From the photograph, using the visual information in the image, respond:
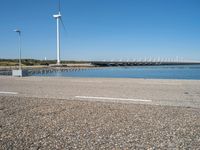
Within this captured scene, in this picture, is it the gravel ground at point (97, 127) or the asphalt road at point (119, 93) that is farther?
the asphalt road at point (119, 93)

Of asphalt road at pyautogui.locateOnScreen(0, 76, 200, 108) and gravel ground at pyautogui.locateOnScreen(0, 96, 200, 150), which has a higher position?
gravel ground at pyautogui.locateOnScreen(0, 96, 200, 150)

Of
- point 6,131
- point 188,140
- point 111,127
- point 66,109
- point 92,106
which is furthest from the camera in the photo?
point 92,106

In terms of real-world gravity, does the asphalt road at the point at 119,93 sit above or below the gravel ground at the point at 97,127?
below

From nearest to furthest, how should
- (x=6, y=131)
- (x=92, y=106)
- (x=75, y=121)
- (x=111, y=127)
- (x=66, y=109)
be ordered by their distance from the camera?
(x=6, y=131) → (x=111, y=127) → (x=75, y=121) → (x=66, y=109) → (x=92, y=106)

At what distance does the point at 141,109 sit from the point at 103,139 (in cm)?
385

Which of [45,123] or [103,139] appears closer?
[103,139]

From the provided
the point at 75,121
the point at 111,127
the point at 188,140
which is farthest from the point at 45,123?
the point at 188,140

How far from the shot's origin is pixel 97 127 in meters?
6.47

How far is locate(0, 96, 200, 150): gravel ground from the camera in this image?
204 inches

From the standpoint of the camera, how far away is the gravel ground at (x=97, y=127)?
5.19m

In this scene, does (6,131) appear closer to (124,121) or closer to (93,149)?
(93,149)

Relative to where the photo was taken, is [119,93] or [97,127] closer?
[97,127]

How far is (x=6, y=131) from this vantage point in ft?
19.9

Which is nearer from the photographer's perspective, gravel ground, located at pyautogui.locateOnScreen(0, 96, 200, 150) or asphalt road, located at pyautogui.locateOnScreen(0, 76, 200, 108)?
gravel ground, located at pyautogui.locateOnScreen(0, 96, 200, 150)
